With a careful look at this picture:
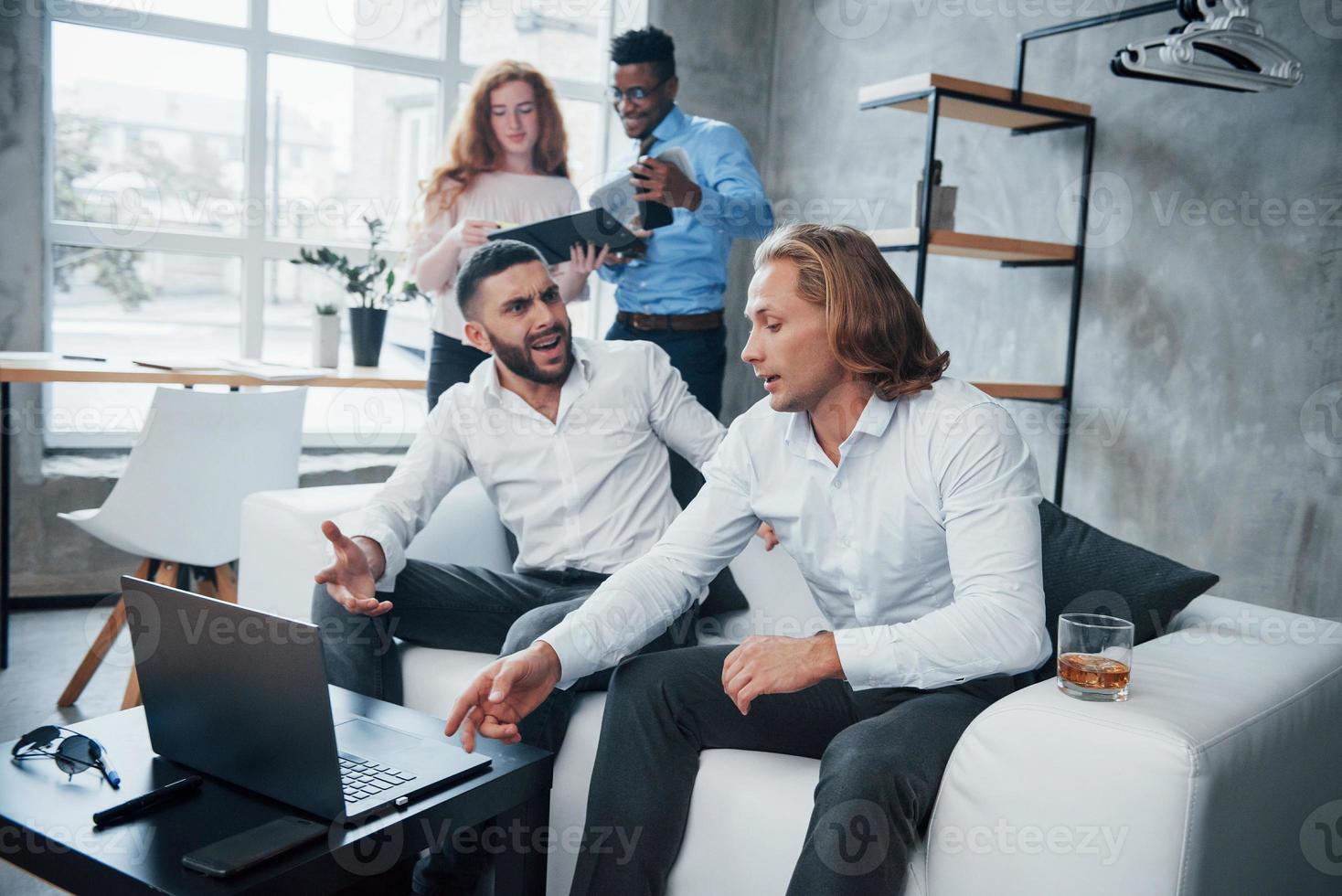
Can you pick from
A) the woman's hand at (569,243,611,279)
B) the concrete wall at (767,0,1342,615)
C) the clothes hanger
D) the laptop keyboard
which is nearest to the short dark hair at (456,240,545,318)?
the woman's hand at (569,243,611,279)

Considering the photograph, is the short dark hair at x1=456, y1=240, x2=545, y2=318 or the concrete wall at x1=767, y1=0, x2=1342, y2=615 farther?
the concrete wall at x1=767, y1=0, x2=1342, y2=615

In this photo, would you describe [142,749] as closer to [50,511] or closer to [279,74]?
[50,511]

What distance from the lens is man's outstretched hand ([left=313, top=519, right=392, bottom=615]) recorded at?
1.75 meters

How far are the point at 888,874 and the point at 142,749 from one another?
927 mm

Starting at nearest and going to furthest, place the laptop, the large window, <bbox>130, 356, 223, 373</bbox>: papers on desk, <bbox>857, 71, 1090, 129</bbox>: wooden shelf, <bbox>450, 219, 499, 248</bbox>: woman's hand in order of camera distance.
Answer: the laptop → <bbox>450, 219, 499, 248</bbox>: woman's hand → <bbox>857, 71, 1090, 129</bbox>: wooden shelf → <bbox>130, 356, 223, 373</bbox>: papers on desk → the large window

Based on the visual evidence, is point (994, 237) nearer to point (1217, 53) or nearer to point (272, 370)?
point (1217, 53)

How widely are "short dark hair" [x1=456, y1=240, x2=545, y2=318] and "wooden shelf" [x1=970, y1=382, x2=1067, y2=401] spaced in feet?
4.68

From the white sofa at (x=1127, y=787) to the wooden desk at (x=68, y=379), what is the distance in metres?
2.01

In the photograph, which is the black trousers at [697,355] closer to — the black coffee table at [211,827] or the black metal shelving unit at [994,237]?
the black metal shelving unit at [994,237]

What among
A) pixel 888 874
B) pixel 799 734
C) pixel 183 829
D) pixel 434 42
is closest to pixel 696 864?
pixel 799 734

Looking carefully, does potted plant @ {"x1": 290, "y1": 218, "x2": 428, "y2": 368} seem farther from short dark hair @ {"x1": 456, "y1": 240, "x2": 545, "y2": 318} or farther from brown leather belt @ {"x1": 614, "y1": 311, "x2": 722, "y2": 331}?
short dark hair @ {"x1": 456, "y1": 240, "x2": 545, "y2": 318}

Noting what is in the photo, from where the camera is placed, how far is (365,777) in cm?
128

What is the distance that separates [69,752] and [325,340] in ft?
8.50

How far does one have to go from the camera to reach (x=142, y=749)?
4.63 ft
